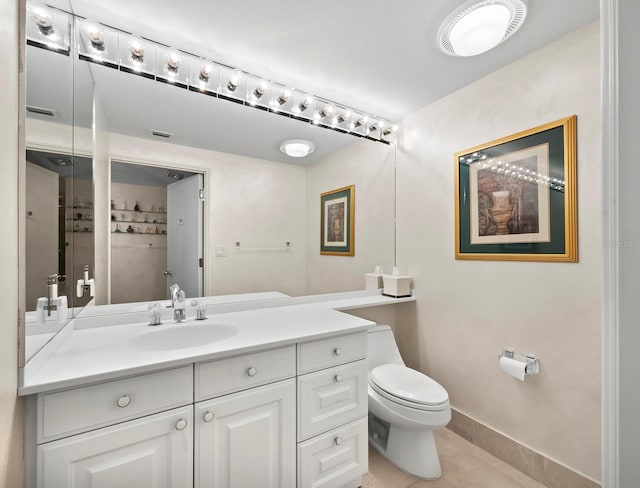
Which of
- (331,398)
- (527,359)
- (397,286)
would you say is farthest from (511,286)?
(331,398)

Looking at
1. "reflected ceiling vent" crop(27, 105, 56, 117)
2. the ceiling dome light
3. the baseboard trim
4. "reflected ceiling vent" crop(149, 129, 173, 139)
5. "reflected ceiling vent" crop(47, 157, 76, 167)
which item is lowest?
the baseboard trim

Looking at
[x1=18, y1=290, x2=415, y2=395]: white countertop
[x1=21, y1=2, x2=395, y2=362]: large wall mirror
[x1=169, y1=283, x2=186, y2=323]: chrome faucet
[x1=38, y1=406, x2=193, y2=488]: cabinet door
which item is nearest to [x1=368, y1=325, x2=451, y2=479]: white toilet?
[x1=18, y1=290, x2=415, y2=395]: white countertop

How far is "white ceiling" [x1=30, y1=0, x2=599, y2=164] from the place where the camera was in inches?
49.7

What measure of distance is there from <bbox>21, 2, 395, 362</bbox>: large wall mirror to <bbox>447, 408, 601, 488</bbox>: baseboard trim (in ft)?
3.78

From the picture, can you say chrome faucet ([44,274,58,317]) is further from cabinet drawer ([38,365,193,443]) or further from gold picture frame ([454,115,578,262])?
gold picture frame ([454,115,578,262])

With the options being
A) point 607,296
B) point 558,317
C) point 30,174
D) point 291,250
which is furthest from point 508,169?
point 30,174

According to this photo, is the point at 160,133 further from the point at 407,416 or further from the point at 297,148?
the point at 407,416

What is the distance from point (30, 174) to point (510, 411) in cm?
238

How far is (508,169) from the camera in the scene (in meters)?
1.63

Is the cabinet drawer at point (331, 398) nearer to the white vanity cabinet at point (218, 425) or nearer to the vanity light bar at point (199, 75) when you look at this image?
the white vanity cabinet at point (218, 425)

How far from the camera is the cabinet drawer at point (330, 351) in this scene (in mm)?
1256

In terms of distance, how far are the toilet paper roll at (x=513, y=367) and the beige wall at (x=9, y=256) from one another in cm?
194

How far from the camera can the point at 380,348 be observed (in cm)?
192

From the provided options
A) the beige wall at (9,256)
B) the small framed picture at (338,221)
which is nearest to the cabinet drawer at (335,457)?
the beige wall at (9,256)
